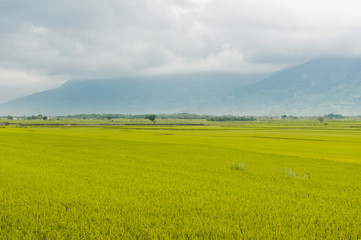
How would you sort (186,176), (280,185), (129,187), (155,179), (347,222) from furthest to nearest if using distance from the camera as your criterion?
1. (186,176)
2. (155,179)
3. (280,185)
4. (129,187)
5. (347,222)

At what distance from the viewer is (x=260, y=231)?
7.90 m

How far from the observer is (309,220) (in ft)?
29.3

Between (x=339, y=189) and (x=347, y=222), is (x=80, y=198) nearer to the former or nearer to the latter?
(x=347, y=222)

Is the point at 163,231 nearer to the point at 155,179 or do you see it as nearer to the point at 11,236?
the point at 11,236

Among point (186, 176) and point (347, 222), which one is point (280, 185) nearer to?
point (186, 176)

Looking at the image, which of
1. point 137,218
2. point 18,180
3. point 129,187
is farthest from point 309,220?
point 18,180

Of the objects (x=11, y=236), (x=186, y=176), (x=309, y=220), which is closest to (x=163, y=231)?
(x=11, y=236)

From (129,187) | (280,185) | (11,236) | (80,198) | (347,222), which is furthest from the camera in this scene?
(280,185)

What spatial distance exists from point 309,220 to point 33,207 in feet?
24.1

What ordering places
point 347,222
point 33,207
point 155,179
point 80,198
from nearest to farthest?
point 347,222
point 33,207
point 80,198
point 155,179

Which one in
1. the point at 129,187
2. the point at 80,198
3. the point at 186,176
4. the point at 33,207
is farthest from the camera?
the point at 186,176

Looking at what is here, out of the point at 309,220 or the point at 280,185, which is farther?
the point at 280,185

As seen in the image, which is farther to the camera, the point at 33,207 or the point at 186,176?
the point at 186,176

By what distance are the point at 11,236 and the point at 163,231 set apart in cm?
323
